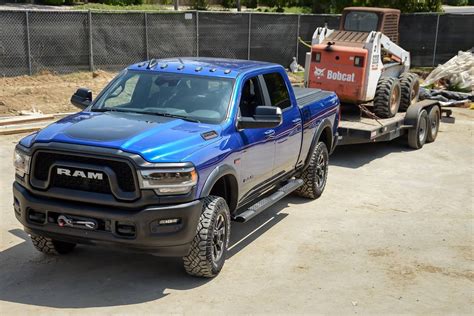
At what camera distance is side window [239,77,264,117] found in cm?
704

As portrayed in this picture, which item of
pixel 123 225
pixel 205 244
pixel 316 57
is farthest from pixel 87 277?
pixel 316 57

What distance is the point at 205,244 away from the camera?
19.1ft

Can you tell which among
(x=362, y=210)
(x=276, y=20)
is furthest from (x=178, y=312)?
(x=276, y=20)

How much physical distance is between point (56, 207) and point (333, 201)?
15.3 ft

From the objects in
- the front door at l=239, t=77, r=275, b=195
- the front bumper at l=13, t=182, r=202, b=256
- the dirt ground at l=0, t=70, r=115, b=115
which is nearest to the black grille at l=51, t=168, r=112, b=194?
the front bumper at l=13, t=182, r=202, b=256

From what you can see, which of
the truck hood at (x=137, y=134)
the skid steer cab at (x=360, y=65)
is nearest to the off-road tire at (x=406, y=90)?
the skid steer cab at (x=360, y=65)

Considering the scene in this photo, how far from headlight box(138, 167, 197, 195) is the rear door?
1.97 meters

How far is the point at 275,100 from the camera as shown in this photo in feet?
25.1

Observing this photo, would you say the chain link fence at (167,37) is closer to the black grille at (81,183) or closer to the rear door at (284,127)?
the rear door at (284,127)

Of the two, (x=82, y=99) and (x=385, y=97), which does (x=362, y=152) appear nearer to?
(x=385, y=97)

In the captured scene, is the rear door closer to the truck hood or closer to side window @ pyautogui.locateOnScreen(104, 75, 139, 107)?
the truck hood

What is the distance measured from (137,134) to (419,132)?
27.5ft

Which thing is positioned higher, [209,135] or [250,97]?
[250,97]

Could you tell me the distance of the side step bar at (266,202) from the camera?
6.62 metres
